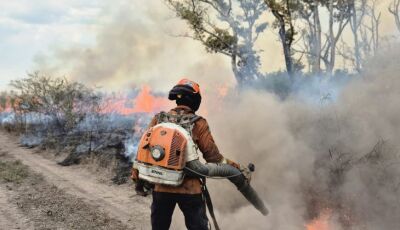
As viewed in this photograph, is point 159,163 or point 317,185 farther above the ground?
point 159,163

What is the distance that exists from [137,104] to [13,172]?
9664 mm

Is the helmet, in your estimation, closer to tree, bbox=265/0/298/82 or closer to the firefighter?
the firefighter

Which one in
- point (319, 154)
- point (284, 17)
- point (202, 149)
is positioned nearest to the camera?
point (202, 149)

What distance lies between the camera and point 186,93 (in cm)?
366

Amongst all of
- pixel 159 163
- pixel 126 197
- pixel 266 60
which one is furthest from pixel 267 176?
pixel 266 60

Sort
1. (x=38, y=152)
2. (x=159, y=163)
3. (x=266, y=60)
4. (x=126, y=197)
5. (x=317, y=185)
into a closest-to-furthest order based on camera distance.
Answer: (x=159, y=163) → (x=317, y=185) → (x=126, y=197) → (x=38, y=152) → (x=266, y=60)

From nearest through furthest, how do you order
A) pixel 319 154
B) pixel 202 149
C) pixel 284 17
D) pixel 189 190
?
pixel 189 190, pixel 202 149, pixel 319 154, pixel 284 17

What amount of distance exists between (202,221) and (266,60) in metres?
27.0

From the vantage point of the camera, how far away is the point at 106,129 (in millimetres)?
15445

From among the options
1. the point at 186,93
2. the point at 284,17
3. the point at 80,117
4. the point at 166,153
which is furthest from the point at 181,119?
the point at 80,117

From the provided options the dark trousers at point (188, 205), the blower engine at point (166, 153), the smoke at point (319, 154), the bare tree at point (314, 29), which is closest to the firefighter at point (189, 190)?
the dark trousers at point (188, 205)

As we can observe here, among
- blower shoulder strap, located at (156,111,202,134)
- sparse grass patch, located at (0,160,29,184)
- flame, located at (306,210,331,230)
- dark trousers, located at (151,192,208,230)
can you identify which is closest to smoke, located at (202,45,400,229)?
flame, located at (306,210,331,230)

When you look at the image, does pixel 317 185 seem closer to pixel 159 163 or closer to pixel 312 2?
pixel 159 163

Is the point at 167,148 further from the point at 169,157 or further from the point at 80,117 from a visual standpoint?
the point at 80,117
